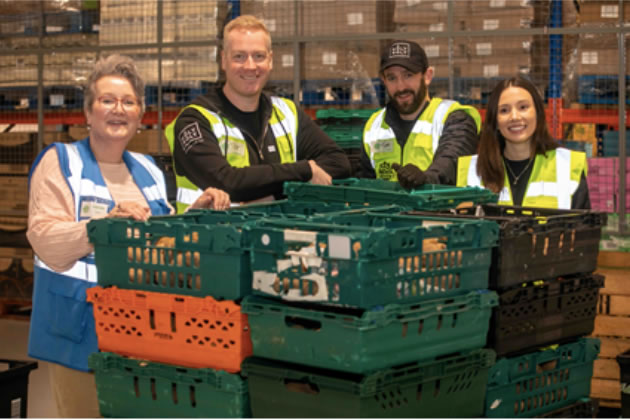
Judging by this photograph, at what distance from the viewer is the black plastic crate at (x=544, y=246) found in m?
2.37

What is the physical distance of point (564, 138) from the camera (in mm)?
7484

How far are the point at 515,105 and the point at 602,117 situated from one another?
3.58 meters

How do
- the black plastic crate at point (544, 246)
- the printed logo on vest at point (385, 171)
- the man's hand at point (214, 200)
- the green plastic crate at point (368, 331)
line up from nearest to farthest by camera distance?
the green plastic crate at point (368, 331) < the black plastic crate at point (544, 246) < the man's hand at point (214, 200) < the printed logo on vest at point (385, 171)

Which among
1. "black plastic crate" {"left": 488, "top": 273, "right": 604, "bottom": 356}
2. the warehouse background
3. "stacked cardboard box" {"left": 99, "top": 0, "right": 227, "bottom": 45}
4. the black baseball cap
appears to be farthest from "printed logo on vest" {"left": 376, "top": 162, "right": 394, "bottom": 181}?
"stacked cardboard box" {"left": 99, "top": 0, "right": 227, "bottom": 45}

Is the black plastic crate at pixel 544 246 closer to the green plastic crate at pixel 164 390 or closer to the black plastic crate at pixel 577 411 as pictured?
the black plastic crate at pixel 577 411

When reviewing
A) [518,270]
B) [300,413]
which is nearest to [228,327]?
[300,413]

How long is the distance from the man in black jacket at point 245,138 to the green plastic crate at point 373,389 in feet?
5.03

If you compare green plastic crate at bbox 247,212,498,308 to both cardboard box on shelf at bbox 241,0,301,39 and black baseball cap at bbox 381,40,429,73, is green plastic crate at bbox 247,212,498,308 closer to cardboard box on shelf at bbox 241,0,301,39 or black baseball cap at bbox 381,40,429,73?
black baseball cap at bbox 381,40,429,73

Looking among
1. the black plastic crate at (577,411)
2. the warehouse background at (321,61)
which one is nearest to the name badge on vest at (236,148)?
the black plastic crate at (577,411)

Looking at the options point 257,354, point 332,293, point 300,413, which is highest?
point 332,293

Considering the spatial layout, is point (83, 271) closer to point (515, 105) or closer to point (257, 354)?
point (257, 354)

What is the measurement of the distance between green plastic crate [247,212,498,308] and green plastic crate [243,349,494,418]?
0.18m

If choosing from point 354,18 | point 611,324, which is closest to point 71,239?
point 611,324

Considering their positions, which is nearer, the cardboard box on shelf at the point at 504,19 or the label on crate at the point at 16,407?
the label on crate at the point at 16,407
